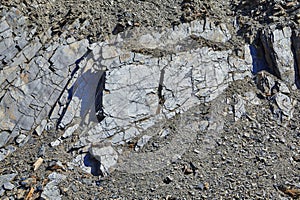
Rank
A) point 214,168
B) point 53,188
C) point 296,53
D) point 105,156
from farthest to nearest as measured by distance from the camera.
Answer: point 296,53 < point 105,156 < point 214,168 < point 53,188

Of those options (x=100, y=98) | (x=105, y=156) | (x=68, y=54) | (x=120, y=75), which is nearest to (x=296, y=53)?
(x=120, y=75)

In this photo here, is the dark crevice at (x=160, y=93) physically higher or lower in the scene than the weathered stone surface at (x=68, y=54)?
lower

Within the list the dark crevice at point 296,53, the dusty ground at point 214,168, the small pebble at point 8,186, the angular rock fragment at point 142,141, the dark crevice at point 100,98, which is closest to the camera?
the dusty ground at point 214,168

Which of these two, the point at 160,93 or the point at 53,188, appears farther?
the point at 160,93

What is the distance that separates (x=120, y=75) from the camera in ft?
29.8

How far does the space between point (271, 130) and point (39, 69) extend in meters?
5.33

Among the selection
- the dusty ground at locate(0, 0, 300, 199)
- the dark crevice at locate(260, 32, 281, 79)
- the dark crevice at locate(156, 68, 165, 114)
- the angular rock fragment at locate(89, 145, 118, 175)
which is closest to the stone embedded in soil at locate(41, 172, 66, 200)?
the dusty ground at locate(0, 0, 300, 199)

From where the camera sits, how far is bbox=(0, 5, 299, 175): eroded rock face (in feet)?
29.3

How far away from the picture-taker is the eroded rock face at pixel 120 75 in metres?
8.95

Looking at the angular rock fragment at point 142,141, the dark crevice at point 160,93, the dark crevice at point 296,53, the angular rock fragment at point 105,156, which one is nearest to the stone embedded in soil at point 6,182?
the angular rock fragment at point 105,156

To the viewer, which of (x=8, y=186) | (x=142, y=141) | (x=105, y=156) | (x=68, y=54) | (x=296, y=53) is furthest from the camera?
(x=68, y=54)

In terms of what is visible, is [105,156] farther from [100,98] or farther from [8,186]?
[8,186]

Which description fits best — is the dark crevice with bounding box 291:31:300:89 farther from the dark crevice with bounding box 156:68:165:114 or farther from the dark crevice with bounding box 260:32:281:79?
the dark crevice with bounding box 156:68:165:114

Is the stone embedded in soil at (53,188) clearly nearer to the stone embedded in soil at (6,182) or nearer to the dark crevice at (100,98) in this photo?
the stone embedded in soil at (6,182)
